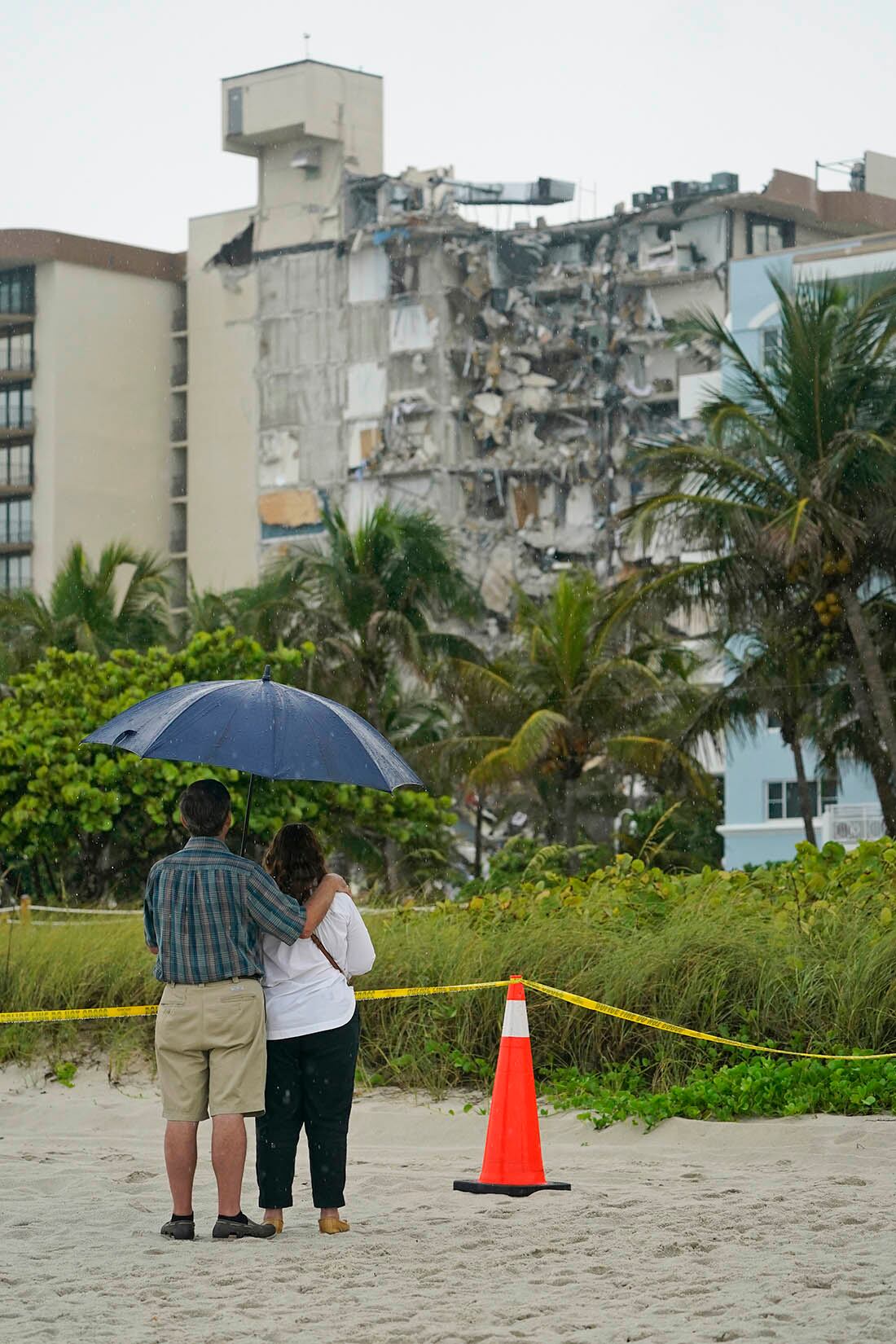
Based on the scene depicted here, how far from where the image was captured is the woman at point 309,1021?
7.16m

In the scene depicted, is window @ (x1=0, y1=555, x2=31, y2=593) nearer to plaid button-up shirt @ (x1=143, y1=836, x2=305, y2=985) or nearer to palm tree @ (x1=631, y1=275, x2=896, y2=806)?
palm tree @ (x1=631, y1=275, x2=896, y2=806)

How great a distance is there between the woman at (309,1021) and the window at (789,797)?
4012 cm

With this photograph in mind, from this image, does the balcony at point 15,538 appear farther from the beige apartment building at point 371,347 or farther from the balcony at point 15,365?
the balcony at point 15,365

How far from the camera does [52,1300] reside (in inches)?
248

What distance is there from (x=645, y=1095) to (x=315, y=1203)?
11.7ft

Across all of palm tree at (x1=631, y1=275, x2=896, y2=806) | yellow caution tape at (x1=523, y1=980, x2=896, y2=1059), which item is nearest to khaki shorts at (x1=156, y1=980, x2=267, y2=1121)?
yellow caution tape at (x1=523, y1=980, x2=896, y2=1059)

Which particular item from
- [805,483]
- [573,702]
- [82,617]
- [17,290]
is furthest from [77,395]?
[805,483]

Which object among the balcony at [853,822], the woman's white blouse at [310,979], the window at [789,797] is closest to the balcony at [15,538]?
the window at [789,797]

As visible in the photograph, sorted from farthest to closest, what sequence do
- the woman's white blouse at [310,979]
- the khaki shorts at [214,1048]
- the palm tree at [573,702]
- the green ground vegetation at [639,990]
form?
the palm tree at [573,702] < the green ground vegetation at [639,990] < the woman's white blouse at [310,979] < the khaki shorts at [214,1048]

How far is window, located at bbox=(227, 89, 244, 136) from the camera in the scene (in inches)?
3061

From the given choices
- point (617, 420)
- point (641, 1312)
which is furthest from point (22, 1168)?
point (617, 420)

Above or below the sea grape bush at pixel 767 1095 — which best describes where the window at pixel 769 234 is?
above

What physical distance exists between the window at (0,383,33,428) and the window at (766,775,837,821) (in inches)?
1760

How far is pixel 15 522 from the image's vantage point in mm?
81562
